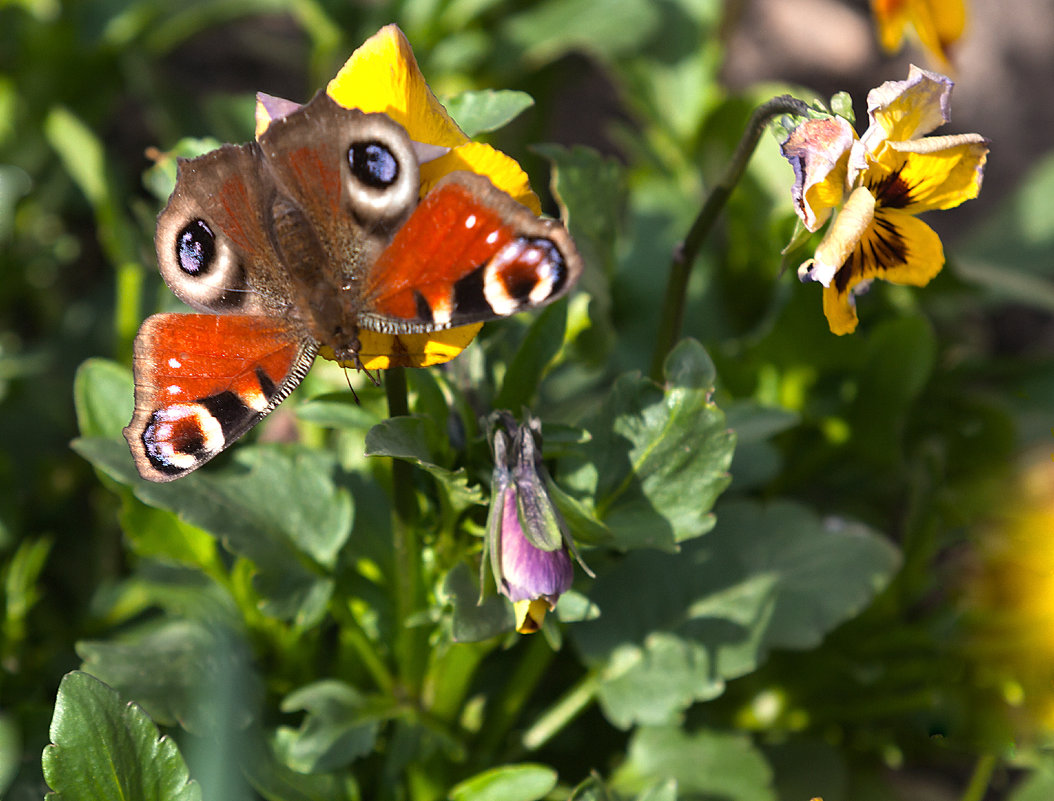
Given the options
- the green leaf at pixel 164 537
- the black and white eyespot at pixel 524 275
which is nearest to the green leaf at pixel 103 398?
the green leaf at pixel 164 537

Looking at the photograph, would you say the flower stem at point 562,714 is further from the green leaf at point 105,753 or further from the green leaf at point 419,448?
the green leaf at point 105,753

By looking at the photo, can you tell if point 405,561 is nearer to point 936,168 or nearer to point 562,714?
point 562,714

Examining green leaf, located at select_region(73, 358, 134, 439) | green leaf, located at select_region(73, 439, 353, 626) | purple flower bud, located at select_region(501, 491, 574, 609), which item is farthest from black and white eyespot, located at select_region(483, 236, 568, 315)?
green leaf, located at select_region(73, 358, 134, 439)

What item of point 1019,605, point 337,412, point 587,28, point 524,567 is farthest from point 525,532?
point 587,28

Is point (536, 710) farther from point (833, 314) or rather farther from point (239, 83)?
point (239, 83)

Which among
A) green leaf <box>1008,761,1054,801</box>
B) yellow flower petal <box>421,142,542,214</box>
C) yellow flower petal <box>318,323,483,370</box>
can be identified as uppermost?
yellow flower petal <box>421,142,542,214</box>

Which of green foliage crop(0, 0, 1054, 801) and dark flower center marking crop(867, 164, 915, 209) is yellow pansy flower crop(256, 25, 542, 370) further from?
dark flower center marking crop(867, 164, 915, 209)
